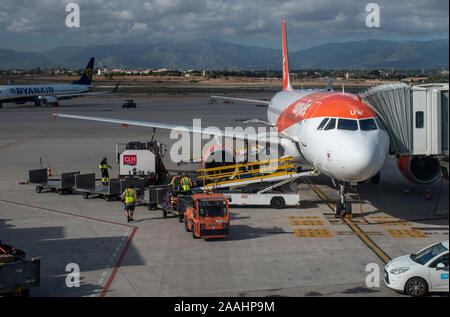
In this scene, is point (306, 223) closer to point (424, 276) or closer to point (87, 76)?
point (424, 276)

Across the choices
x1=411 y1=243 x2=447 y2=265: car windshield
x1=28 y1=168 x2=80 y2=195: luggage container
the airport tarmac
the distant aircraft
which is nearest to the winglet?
the airport tarmac

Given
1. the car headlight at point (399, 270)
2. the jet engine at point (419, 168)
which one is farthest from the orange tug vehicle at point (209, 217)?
the jet engine at point (419, 168)

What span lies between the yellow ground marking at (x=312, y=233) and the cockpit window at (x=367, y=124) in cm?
434

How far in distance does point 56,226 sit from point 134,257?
5623 mm

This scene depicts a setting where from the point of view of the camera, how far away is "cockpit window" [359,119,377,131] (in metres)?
20.4

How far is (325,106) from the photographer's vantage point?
74.3ft

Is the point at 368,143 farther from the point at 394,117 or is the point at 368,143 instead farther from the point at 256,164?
the point at 256,164

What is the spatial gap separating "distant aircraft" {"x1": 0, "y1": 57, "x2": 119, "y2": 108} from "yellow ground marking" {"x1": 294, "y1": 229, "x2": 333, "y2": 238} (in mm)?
76330

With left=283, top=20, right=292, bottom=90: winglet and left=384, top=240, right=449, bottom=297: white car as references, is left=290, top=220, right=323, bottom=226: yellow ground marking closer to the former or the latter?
left=384, top=240, right=449, bottom=297: white car

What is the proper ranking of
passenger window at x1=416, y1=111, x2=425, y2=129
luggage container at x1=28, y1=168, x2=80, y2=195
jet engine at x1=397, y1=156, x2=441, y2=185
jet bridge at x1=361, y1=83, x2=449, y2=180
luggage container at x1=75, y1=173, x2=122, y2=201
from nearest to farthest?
1. jet bridge at x1=361, y1=83, x2=449, y2=180
2. passenger window at x1=416, y1=111, x2=425, y2=129
3. jet engine at x1=397, y1=156, x2=441, y2=185
4. luggage container at x1=75, y1=173, x2=122, y2=201
5. luggage container at x1=28, y1=168, x2=80, y2=195

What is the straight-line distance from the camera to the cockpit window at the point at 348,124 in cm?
2048

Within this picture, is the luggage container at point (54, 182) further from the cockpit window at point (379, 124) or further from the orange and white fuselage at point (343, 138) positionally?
the cockpit window at point (379, 124)

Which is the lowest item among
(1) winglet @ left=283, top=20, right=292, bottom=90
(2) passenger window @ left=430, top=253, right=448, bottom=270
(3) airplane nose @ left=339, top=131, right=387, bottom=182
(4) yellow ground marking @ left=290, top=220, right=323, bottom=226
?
(4) yellow ground marking @ left=290, top=220, right=323, bottom=226
